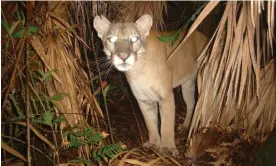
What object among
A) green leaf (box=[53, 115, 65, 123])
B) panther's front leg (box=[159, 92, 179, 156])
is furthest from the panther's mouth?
green leaf (box=[53, 115, 65, 123])

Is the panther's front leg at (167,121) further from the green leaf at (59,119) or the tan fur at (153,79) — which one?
the green leaf at (59,119)

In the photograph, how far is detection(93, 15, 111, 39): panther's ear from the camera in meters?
3.55

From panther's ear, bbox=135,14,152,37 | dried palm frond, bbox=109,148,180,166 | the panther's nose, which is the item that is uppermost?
panther's ear, bbox=135,14,152,37

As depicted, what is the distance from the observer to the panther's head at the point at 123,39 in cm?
336

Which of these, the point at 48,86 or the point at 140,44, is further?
the point at 140,44

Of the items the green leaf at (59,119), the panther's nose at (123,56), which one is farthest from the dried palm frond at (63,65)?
the panther's nose at (123,56)

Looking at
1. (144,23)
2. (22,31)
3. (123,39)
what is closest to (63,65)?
(22,31)

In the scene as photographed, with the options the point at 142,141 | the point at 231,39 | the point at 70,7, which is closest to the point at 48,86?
the point at 70,7

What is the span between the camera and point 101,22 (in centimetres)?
358

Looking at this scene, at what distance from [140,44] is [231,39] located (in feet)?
3.17

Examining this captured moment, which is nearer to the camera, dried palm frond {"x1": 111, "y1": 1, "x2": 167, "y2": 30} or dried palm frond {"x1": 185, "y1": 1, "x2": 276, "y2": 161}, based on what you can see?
dried palm frond {"x1": 185, "y1": 1, "x2": 276, "y2": 161}

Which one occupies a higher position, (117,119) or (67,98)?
(67,98)

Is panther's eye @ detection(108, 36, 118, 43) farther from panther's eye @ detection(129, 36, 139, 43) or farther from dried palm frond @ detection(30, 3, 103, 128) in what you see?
dried palm frond @ detection(30, 3, 103, 128)

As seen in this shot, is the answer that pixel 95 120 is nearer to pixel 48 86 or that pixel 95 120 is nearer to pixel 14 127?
pixel 48 86
